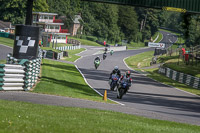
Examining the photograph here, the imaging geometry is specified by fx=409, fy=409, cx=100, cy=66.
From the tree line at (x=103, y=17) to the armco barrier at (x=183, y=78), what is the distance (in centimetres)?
5477

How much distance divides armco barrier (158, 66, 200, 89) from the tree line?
54.8 m

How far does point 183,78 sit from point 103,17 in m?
88.3

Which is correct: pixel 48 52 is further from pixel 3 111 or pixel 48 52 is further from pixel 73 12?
pixel 73 12

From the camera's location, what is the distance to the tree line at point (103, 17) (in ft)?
336

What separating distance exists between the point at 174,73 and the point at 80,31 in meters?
75.3

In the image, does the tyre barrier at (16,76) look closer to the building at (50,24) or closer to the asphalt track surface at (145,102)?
the asphalt track surface at (145,102)

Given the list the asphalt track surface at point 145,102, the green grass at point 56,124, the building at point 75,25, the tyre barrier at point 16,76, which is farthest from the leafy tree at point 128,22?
the green grass at point 56,124

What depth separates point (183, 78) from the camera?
140 ft

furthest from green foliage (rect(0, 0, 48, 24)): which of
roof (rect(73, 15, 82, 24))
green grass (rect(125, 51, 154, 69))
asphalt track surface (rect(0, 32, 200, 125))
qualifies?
asphalt track surface (rect(0, 32, 200, 125))

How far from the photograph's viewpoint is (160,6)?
21.4 metres

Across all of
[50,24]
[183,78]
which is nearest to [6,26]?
[50,24]

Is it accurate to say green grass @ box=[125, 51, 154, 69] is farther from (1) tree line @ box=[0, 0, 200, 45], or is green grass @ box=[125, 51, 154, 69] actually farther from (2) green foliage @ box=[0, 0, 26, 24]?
(2) green foliage @ box=[0, 0, 26, 24]

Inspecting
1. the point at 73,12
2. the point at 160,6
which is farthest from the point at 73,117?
the point at 73,12

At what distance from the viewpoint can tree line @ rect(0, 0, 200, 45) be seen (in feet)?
336
